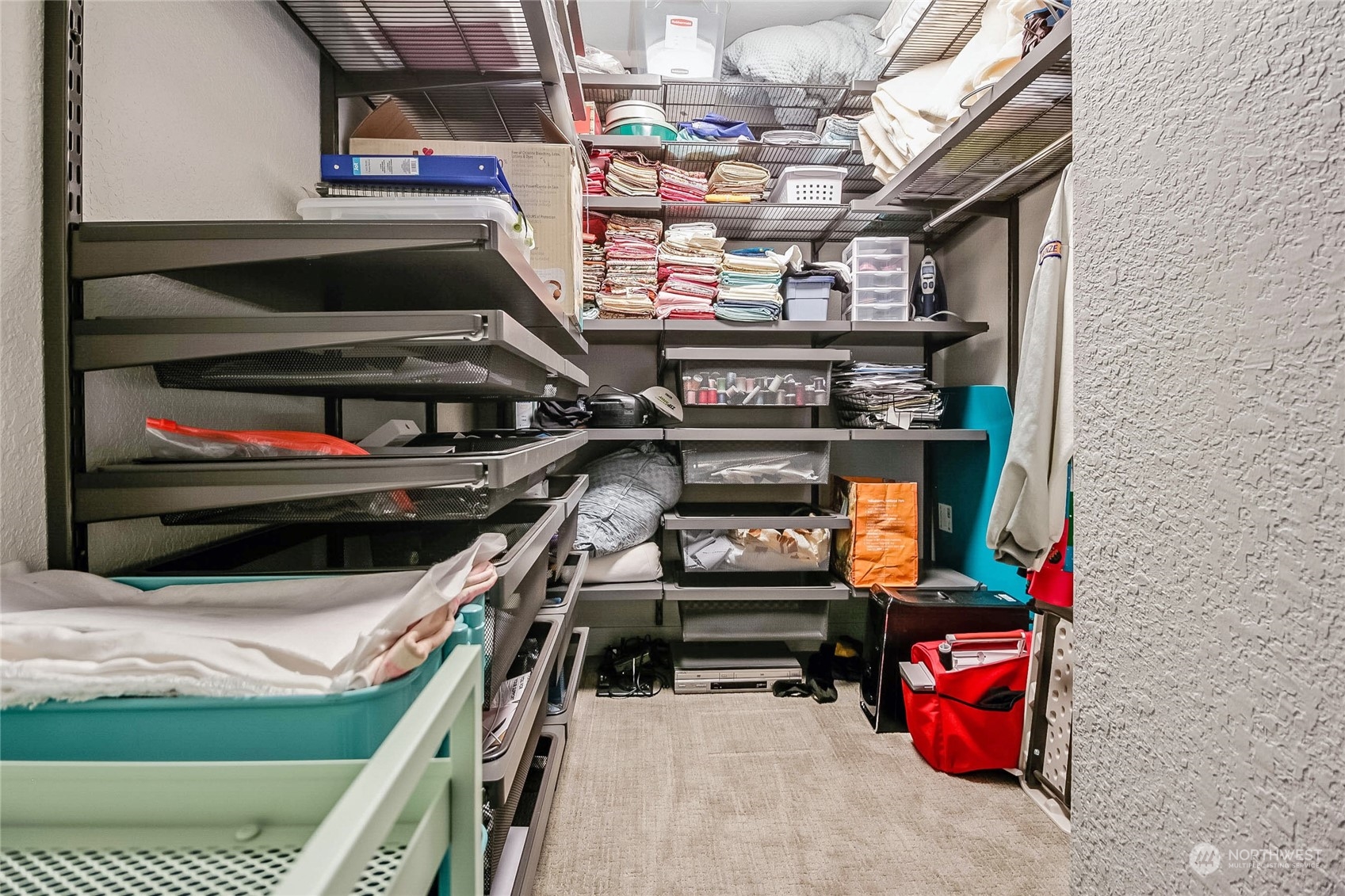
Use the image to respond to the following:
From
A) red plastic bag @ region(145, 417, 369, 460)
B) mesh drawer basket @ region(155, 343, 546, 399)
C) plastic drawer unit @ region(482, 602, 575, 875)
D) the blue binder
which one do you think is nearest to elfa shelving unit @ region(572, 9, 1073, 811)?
plastic drawer unit @ region(482, 602, 575, 875)

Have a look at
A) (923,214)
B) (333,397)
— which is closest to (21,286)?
(333,397)

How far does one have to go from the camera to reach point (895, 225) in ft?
8.52

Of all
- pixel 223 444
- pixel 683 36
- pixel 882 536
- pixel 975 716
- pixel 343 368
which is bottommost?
pixel 975 716

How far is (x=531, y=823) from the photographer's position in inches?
49.9

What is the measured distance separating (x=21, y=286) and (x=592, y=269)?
73.1 inches

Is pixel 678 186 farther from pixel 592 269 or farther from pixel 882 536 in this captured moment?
pixel 882 536

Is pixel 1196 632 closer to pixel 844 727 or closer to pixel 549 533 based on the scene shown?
pixel 549 533

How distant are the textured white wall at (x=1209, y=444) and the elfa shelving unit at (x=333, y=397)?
2.25 feet

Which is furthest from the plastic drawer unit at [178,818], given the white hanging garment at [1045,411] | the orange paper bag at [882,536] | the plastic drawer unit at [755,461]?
the orange paper bag at [882,536]

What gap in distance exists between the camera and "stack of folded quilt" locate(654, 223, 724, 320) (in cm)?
237

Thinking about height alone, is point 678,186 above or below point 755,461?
above

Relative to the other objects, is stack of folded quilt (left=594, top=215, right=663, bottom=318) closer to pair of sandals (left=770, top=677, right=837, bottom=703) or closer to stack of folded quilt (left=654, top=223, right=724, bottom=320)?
stack of folded quilt (left=654, top=223, right=724, bottom=320)

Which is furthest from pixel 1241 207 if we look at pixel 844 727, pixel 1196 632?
pixel 844 727

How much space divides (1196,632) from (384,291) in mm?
1223
